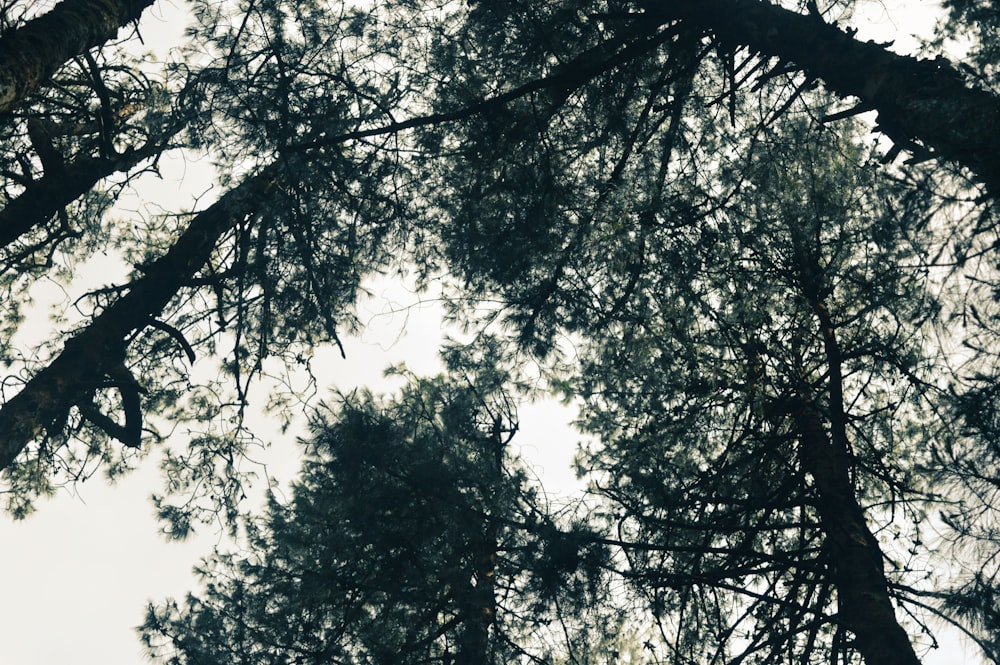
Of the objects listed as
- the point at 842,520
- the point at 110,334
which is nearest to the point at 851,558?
the point at 842,520

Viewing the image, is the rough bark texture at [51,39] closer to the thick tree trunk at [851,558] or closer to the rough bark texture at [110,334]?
the rough bark texture at [110,334]

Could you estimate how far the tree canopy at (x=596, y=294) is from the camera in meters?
3.90

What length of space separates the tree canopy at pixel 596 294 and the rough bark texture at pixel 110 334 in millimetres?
24

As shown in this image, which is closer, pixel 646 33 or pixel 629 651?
pixel 646 33

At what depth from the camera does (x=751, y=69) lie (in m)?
4.07

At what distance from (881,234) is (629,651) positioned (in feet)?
20.3

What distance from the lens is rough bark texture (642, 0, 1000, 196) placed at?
2943 mm

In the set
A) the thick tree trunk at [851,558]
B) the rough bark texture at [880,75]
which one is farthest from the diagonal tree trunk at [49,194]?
the thick tree trunk at [851,558]

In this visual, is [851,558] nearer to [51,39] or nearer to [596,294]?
[596,294]

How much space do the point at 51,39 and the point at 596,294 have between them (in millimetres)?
4268

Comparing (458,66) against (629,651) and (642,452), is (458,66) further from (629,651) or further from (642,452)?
(629,651)

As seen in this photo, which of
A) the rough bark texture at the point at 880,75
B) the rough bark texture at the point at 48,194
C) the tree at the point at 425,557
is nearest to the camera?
the rough bark texture at the point at 880,75

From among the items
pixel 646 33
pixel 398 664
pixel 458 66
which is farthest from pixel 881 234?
pixel 398 664

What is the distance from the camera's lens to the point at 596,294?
545 cm
